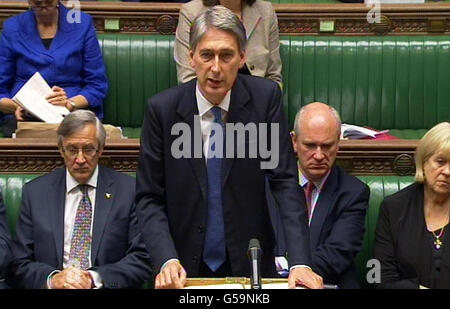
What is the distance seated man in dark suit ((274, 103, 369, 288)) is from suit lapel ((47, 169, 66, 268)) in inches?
16.2

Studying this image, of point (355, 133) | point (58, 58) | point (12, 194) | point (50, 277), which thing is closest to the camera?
point (50, 277)

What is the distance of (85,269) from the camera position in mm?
Answer: 1603

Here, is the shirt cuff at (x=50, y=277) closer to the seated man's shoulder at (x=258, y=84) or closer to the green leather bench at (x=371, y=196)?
the green leather bench at (x=371, y=196)

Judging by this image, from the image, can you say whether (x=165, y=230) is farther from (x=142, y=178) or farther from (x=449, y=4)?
(x=449, y=4)

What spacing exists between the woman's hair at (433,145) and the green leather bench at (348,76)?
0.64m

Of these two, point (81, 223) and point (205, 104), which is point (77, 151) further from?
point (205, 104)

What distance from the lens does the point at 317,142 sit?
1640mm

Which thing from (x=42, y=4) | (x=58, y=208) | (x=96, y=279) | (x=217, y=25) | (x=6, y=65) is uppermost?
(x=42, y=4)

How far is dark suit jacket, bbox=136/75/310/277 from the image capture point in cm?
125

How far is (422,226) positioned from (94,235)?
547 millimetres

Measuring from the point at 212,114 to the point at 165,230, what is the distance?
0.60 ft

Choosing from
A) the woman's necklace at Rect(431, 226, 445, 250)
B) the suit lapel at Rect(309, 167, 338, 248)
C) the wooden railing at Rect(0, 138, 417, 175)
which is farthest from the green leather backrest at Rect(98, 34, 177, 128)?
the woman's necklace at Rect(431, 226, 445, 250)

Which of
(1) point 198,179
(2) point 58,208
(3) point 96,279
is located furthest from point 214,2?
(1) point 198,179
